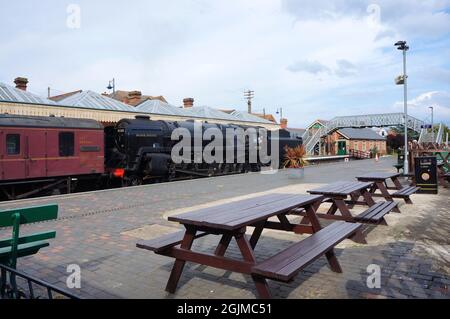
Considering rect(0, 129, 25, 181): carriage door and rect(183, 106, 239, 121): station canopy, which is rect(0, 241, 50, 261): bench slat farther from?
rect(183, 106, 239, 121): station canopy

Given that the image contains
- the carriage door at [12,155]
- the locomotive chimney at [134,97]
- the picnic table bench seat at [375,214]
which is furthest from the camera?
the locomotive chimney at [134,97]

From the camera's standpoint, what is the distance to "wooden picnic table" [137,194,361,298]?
3.45m

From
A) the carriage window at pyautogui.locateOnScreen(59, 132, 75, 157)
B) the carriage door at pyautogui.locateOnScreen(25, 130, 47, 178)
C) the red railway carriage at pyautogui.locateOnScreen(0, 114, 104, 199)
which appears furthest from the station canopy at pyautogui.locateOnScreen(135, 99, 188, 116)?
the carriage door at pyautogui.locateOnScreen(25, 130, 47, 178)

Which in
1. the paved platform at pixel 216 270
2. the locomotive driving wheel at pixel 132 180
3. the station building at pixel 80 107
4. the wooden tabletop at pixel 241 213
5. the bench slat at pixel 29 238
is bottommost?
the paved platform at pixel 216 270

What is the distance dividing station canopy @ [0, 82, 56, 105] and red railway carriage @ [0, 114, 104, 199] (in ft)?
15.9

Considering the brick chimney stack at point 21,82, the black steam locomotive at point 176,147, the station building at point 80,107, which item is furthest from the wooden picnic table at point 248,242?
the brick chimney stack at point 21,82

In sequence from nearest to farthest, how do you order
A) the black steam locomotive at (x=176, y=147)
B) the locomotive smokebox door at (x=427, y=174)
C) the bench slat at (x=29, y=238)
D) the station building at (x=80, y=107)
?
the bench slat at (x=29, y=238)
the locomotive smokebox door at (x=427, y=174)
the black steam locomotive at (x=176, y=147)
the station building at (x=80, y=107)

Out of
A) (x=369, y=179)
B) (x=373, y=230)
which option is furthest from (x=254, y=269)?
(x=369, y=179)

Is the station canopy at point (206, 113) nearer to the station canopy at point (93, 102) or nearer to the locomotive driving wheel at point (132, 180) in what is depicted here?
the station canopy at point (93, 102)

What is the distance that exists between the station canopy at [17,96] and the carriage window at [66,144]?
191 inches

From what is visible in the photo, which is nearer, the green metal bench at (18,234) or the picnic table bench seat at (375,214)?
the green metal bench at (18,234)

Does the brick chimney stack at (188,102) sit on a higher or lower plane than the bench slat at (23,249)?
higher

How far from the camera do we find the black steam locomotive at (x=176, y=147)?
15.5 m
